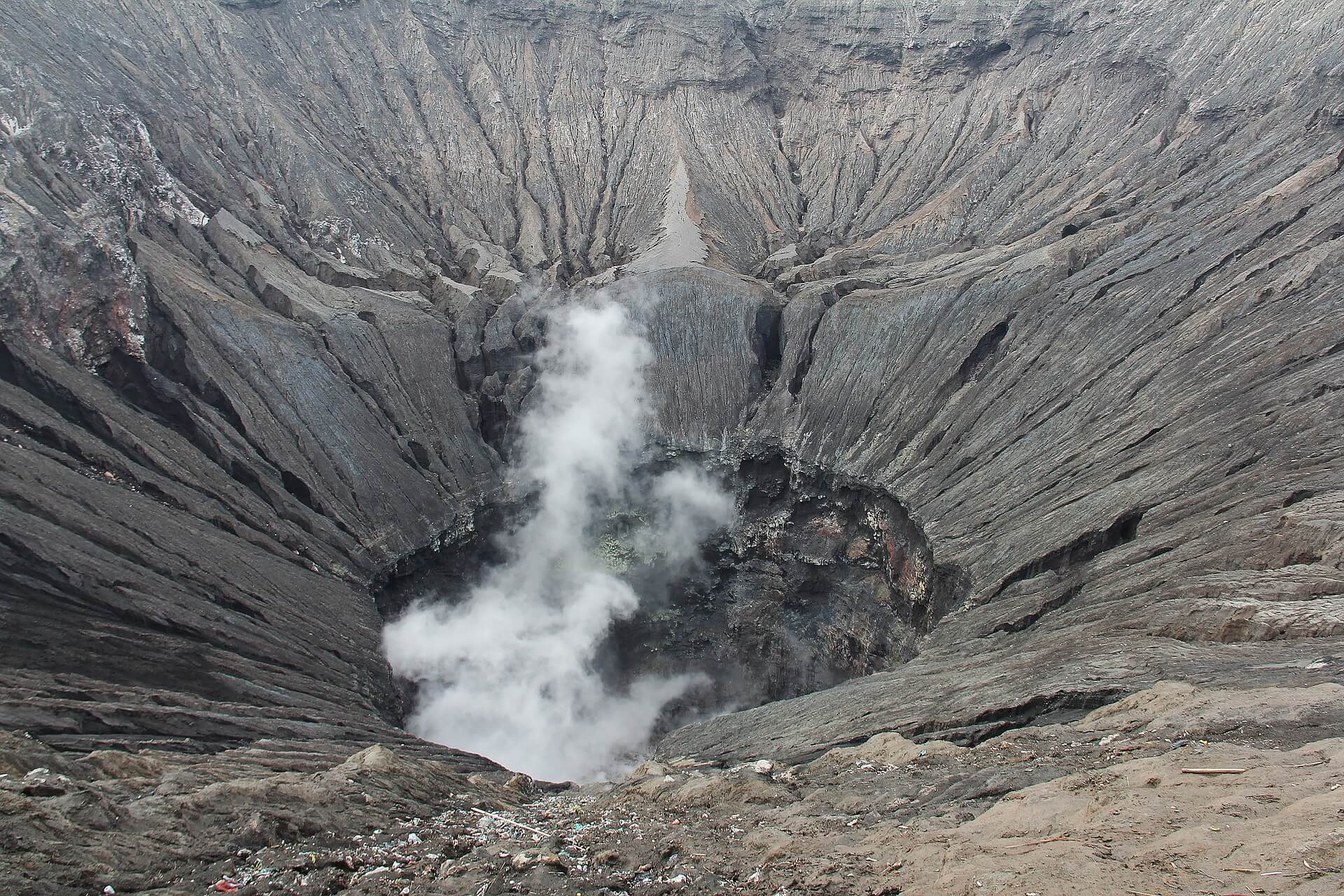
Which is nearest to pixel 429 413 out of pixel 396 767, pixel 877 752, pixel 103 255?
pixel 103 255

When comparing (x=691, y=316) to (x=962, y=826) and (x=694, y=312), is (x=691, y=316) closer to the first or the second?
(x=694, y=312)

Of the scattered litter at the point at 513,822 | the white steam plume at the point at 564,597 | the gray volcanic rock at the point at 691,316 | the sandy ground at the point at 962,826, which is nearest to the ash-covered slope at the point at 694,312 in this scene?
the gray volcanic rock at the point at 691,316

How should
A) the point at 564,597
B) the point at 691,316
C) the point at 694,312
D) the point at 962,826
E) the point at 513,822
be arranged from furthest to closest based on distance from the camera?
1. the point at 694,312
2. the point at 691,316
3. the point at 564,597
4. the point at 513,822
5. the point at 962,826

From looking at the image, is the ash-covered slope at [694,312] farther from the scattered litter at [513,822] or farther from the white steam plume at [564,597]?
the scattered litter at [513,822]

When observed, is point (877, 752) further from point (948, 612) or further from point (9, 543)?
point (9, 543)

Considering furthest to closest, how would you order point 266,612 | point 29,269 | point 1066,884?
point 29,269 < point 266,612 < point 1066,884

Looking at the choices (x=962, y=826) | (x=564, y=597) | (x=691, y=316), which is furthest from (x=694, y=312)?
(x=962, y=826)

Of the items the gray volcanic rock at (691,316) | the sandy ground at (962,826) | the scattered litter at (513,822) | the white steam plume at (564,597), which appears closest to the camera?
the sandy ground at (962,826)
